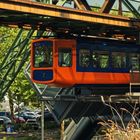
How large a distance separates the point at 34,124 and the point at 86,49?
2475 cm

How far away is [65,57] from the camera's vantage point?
23.0 m

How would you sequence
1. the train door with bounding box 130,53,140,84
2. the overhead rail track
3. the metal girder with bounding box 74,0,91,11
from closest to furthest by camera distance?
the overhead rail track, the metal girder with bounding box 74,0,91,11, the train door with bounding box 130,53,140,84

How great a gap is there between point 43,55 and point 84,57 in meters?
2.14

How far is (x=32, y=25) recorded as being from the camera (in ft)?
83.3

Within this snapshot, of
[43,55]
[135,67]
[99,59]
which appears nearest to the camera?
[43,55]

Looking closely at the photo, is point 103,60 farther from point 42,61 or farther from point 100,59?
point 42,61

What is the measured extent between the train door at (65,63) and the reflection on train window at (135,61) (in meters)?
4.48

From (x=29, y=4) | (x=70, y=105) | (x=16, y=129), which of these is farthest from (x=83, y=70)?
(x=16, y=129)

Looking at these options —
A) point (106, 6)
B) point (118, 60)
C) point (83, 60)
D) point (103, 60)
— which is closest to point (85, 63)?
point (83, 60)

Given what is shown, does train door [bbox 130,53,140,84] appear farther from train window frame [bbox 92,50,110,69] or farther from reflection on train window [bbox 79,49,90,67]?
reflection on train window [bbox 79,49,90,67]

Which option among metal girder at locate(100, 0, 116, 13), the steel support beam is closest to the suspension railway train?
the steel support beam

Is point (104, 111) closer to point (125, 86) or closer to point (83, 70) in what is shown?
point (125, 86)

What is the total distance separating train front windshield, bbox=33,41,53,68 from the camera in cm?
2327

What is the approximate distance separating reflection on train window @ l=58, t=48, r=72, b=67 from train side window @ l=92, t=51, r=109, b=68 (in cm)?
160
